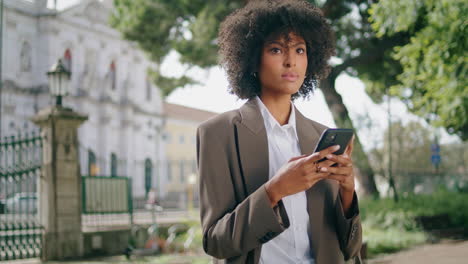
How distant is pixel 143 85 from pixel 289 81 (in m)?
45.6

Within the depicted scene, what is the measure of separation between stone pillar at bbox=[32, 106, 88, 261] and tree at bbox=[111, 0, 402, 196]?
17.9 ft

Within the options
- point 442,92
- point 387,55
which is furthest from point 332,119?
point 442,92

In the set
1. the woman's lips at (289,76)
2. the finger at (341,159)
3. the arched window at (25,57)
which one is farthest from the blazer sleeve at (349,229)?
the arched window at (25,57)

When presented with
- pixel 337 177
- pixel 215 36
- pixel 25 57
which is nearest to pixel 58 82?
pixel 215 36

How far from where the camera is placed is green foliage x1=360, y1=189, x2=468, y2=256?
11.9 meters

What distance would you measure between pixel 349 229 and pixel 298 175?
426 mm

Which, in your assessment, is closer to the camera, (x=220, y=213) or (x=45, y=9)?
(x=220, y=213)

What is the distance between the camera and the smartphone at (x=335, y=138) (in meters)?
1.72

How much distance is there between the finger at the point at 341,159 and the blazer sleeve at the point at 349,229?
24cm

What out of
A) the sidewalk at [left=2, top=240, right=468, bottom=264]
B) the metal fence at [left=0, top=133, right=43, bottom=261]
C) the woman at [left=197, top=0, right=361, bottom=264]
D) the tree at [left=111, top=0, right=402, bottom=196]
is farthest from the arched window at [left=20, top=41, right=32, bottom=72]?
the woman at [left=197, top=0, right=361, bottom=264]

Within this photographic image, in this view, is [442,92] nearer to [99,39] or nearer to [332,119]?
[332,119]

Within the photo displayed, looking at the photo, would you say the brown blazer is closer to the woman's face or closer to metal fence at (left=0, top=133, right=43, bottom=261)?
the woman's face

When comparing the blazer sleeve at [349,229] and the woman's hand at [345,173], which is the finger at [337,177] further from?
the blazer sleeve at [349,229]

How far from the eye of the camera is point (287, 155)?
1.96 meters
